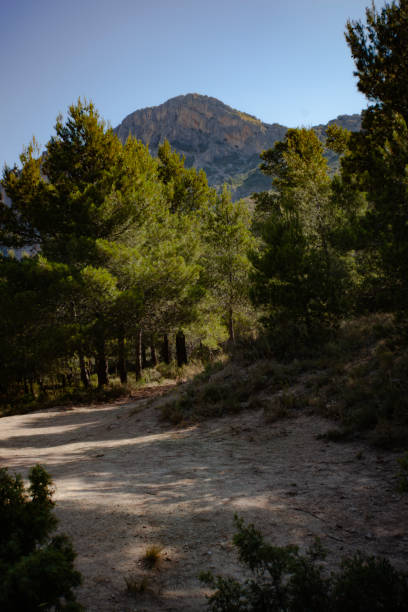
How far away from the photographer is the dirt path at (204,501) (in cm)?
285

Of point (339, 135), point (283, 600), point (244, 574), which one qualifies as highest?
point (339, 135)

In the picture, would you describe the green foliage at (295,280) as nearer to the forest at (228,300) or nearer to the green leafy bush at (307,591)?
the forest at (228,300)

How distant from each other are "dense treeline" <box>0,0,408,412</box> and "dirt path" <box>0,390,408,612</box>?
12.2 feet

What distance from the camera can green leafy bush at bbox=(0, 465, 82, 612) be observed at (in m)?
1.45

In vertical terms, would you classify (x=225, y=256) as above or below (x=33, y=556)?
above

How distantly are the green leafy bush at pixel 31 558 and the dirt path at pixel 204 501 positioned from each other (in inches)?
39.7

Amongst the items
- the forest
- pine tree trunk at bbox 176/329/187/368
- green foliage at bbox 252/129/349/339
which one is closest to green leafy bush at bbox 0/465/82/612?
the forest

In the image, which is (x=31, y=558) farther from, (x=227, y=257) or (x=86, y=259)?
(x=227, y=257)

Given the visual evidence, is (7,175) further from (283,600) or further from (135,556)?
(283,600)

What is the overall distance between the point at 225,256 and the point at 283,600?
63.7 ft

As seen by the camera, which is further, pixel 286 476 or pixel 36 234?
pixel 36 234

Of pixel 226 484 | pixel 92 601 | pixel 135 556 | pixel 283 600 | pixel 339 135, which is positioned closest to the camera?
pixel 283 600

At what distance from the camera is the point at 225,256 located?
20766mm

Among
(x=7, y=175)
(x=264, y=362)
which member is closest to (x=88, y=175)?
(x=7, y=175)
